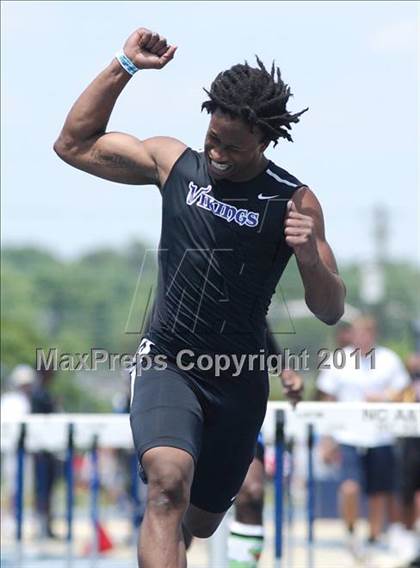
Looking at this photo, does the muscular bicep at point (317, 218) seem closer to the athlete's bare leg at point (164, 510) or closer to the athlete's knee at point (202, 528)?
the athlete's bare leg at point (164, 510)

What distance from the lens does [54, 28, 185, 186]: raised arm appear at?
5562 mm

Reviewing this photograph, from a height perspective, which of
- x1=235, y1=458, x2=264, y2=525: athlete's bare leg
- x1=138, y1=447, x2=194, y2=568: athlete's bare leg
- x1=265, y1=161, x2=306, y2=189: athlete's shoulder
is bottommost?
x1=138, y1=447, x2=194, y2=568: athlete's bare leg

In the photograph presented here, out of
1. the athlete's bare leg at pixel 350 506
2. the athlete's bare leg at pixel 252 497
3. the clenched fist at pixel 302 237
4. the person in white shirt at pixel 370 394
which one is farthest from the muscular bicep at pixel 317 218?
the athlete's bare leg at pixel 350 506

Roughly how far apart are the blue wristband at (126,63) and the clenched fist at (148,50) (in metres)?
0.01

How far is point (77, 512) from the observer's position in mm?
18688

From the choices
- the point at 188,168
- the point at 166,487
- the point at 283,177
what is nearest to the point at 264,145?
the point at 283,177

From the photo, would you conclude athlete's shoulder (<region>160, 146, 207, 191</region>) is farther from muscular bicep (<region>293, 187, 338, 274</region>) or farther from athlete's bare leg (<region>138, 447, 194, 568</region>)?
athlete's bare leg (<region>138, 447, 194, 568</region>)

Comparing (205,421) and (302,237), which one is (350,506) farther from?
(302,237)

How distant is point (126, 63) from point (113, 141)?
0.35 meters

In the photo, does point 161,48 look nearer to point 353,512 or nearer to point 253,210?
point 253,210

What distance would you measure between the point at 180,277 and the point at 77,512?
13587 mm

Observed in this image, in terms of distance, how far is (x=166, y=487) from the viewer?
16.9ft

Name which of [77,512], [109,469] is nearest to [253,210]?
[77,512]

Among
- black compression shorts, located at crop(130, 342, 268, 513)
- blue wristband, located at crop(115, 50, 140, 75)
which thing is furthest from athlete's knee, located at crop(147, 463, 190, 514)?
blue wristband, located at crop(115, 50, 140, 75)
